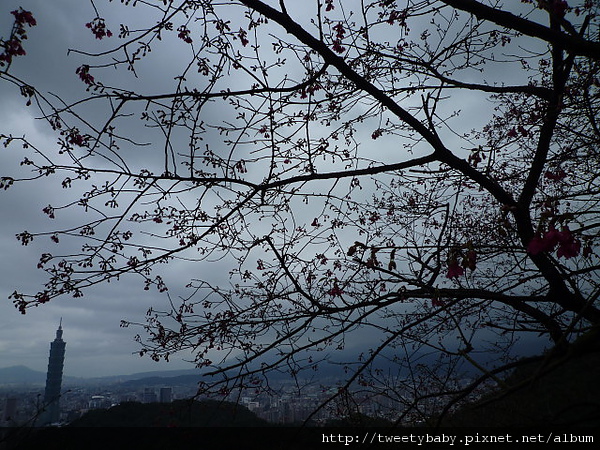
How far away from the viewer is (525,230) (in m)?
3.81

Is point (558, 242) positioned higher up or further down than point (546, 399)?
higher up

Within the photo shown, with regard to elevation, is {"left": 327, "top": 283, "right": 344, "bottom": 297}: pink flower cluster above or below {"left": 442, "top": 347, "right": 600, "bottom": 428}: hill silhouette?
above

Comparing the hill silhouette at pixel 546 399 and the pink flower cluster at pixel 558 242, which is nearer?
the pink flower cluster at pixel 558 242

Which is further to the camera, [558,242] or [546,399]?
[546,399]

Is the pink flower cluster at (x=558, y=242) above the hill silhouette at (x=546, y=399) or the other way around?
above

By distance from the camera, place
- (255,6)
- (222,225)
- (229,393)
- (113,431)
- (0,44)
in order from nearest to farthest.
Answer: (0,44)
(255,6)
(229,393)
(222,225)
(113,431)

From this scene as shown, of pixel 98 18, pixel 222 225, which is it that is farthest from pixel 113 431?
pixel 98 18

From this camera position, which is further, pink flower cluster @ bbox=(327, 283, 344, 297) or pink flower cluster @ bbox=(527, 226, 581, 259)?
pink flower cluster @ bbox=(327, 283, 344, 297)

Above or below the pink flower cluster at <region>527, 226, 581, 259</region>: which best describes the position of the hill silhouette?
below

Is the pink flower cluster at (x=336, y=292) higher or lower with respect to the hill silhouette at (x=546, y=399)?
higher

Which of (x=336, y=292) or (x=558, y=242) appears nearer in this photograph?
(x=558, y=242)

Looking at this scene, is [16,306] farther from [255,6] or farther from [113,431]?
[113,431]

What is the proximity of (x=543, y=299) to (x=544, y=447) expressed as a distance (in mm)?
1527

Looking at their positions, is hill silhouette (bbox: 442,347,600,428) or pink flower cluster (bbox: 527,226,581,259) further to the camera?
hill silhouette (bbox: 442,347,600,428)
